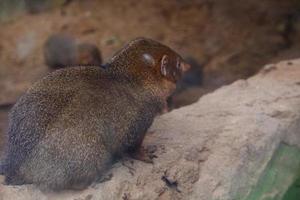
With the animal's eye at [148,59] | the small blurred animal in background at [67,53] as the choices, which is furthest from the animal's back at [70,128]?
the small blurred animal in background at [67,53]

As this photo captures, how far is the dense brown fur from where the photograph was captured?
3758 millimetres

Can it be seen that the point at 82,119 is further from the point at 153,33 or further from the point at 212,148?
the point at 153,33

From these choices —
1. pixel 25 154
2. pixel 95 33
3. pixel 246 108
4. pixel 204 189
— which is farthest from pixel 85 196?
pixel 95 33

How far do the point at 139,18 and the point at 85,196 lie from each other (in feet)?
15.3

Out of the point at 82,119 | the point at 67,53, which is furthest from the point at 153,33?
the point at 82,119

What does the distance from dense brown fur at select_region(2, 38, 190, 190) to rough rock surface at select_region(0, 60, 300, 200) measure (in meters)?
0.13

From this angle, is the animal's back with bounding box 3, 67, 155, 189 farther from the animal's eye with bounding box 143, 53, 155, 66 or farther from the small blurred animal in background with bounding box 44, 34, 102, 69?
the small blurred animal in background with bounding box 44, 34, 102, 69

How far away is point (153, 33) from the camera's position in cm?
802

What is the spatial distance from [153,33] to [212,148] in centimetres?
386

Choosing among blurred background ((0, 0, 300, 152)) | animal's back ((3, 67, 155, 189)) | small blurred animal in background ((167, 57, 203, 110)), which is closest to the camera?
animal's back ((3, 67, 155, 189))

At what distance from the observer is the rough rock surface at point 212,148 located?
12.9 ft

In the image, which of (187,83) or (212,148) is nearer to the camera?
(212,148)

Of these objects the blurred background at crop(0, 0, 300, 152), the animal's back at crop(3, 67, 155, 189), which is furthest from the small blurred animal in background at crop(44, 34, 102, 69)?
the animal's back at crop(3, 67, 155, 189)

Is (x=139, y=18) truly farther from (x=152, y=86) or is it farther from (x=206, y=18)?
(x=152, y=86)
